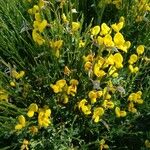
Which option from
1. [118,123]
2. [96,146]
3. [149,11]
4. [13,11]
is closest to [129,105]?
[118,123]

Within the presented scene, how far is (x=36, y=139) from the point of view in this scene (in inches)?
66.1

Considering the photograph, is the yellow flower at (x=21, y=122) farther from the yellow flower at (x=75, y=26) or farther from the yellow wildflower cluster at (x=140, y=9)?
the yellow wildflower cluster at (x=140, y=9)

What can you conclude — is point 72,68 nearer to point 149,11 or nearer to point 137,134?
point 137,134

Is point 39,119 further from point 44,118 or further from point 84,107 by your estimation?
point 84,107

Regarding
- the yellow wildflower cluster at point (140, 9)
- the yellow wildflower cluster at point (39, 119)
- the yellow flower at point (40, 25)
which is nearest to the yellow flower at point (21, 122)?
the yellow wildflower cluster at point (39, 119)

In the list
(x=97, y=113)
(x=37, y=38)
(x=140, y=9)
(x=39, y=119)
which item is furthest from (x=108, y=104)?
(x=140, y=9)

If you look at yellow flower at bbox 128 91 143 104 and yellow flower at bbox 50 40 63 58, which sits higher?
yellow flower at bbox 50 40 63 58

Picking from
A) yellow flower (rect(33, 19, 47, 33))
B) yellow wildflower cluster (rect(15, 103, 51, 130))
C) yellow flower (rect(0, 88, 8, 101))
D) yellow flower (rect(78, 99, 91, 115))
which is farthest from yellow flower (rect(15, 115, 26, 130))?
yellow flower (rect(33, 19, 47, 33))

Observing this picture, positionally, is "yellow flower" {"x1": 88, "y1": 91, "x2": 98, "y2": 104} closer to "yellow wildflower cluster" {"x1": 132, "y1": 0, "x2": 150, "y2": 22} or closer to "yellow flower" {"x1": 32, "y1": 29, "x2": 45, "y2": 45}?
"yellow flower" {"x1": 32, "y1": 29, "x2": 45, "y2": 45}

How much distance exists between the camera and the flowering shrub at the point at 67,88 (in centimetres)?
151

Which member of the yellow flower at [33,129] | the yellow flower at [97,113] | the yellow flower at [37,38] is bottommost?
the yellow flower at [33,129]

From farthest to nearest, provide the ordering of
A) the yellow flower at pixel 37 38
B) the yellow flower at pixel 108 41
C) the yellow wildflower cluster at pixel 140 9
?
1. the yellow wildflower cluster at pixel 140 9
2. the yellow flower at pixel 37 38
3. the yellow flower at pixel 108 41

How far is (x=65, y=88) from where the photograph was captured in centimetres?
154

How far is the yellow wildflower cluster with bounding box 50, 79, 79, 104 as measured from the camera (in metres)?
1.50
